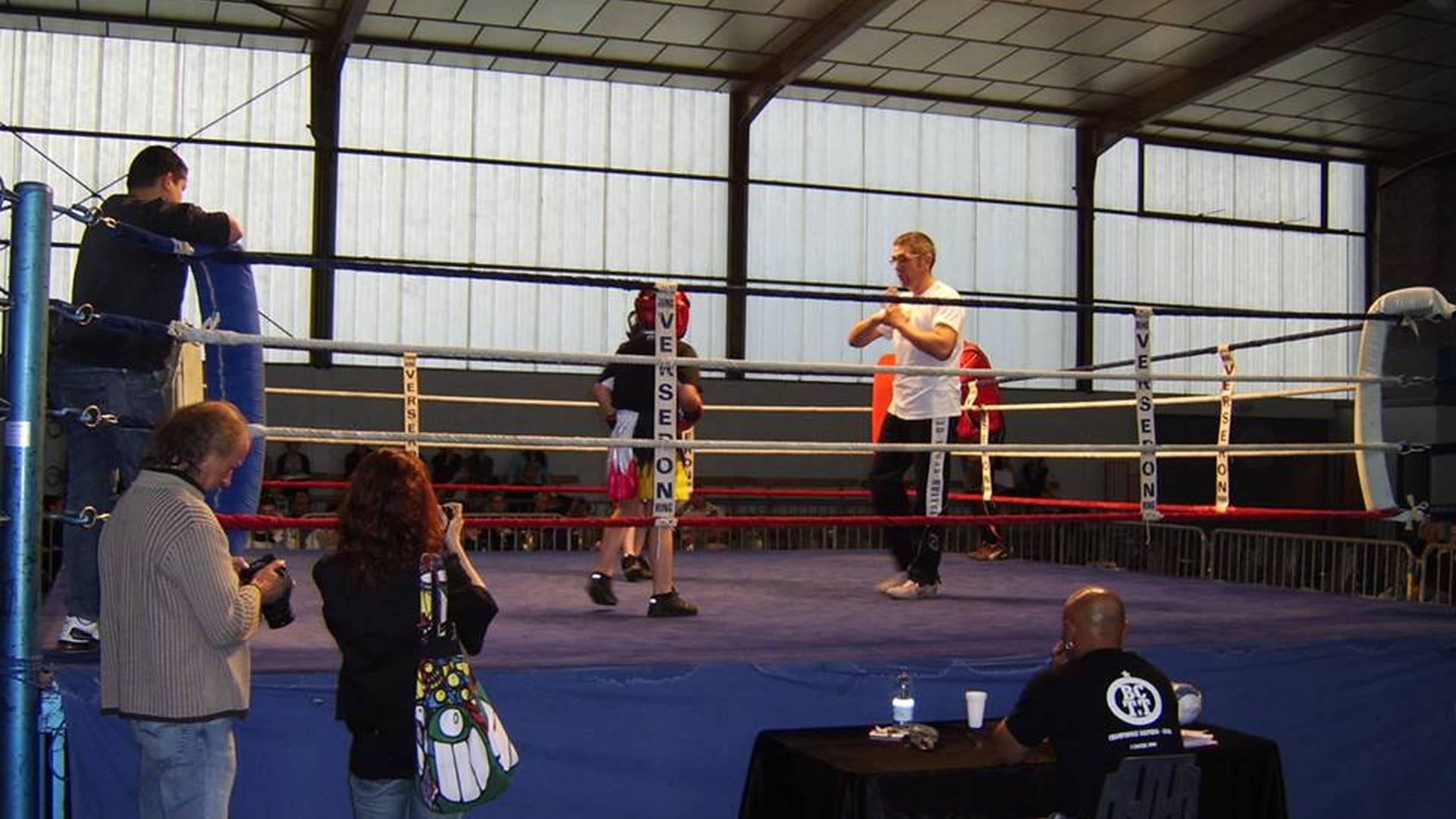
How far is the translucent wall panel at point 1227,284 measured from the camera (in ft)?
52.4

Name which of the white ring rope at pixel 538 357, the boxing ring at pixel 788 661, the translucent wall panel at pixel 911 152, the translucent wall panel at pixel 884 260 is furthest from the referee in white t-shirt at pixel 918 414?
the translucent wall panel at pixel 911 152

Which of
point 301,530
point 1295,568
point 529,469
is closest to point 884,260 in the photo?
point 529,469

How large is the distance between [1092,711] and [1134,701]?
0.34 feet

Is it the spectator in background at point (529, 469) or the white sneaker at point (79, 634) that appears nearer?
the white sneaker at point (79, 634)

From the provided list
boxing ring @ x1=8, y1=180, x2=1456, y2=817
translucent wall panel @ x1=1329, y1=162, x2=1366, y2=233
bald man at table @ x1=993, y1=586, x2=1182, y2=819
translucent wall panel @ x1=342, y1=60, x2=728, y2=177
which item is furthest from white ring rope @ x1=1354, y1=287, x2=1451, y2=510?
translucent wall panel @ x1=1329, y1=162, x2=1366, y2=233

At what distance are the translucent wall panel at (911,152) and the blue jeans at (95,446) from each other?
38.4ft

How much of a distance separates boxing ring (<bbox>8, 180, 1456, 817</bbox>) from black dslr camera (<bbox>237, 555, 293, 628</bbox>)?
0.29 metres

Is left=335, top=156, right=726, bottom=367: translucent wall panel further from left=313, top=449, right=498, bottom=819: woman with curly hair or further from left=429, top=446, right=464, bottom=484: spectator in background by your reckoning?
left=313, top=449, right=498, bottom=819: woman with curly hair

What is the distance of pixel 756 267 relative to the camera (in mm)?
14469

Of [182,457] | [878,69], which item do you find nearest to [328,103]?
[878,69]

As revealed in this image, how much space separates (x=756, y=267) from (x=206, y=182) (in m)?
5.51

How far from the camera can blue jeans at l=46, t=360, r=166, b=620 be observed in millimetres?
3078

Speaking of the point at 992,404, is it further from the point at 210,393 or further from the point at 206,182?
the point at 206,182

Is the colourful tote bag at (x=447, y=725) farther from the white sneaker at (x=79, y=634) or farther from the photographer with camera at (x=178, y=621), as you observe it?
the white sneaker at (x=79, y=634)
